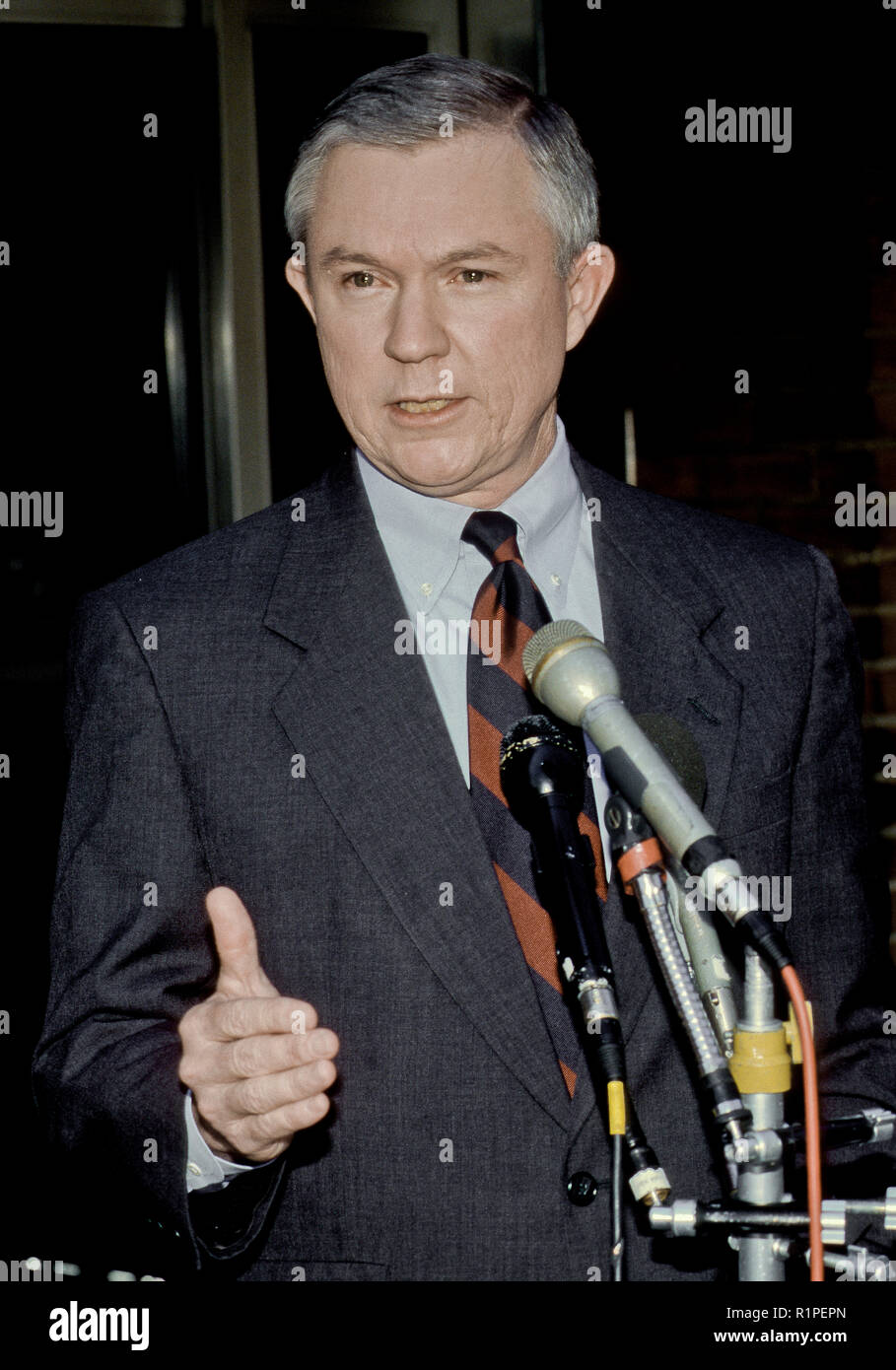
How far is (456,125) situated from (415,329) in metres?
0.26

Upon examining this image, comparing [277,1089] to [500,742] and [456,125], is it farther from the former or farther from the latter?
[456,125]

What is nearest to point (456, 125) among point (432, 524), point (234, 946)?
point (432, 524)

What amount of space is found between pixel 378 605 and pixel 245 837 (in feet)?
1.02

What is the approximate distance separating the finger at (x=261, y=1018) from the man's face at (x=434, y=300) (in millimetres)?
708

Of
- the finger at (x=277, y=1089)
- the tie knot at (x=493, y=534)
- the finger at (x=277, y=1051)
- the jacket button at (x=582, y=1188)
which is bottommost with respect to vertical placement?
the jacket button at (x=582, y=1188)

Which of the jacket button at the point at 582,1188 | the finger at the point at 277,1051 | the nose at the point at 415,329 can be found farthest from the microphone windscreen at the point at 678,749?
the nose at the point at 415,329

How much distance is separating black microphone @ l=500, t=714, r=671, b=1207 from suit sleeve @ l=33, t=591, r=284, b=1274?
528 millimetres

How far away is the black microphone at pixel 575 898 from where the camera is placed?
1.03 meters

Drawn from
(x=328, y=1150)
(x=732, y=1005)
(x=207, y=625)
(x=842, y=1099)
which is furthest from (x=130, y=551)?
(x=732, y=1005)

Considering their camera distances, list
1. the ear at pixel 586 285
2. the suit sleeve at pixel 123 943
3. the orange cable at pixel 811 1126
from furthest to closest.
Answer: the ear at pixel 586 285 → the suit sleeve at pixel 123 943 → the orange cable at pixel 811 1126

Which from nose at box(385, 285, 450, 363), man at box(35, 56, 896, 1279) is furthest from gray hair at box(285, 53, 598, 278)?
nose at box(385, 285, 450, 363)

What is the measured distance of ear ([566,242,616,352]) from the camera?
182 cm

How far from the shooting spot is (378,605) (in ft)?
5.49

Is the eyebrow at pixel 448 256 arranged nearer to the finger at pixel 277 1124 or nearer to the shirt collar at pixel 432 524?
the shirt collar at pixel 432 524
